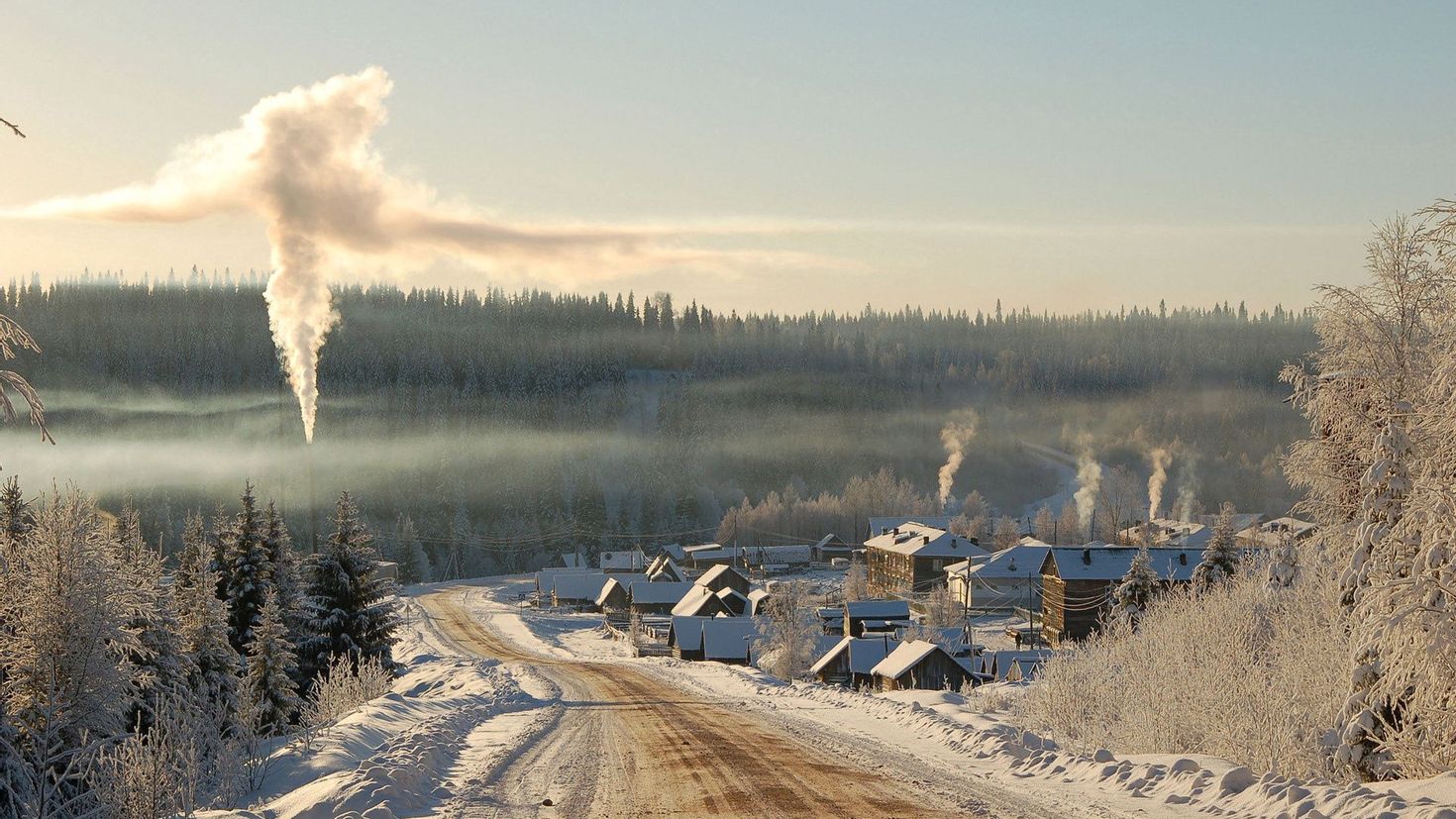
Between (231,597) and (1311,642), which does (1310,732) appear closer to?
(1311,642)

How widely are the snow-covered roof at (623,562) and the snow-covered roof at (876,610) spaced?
58.3m

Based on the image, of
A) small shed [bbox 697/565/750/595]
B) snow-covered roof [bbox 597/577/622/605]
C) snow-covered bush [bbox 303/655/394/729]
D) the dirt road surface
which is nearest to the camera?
the dirt road surface

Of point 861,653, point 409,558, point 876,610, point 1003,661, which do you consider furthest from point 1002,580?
point 409,558

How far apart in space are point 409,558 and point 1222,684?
144 meters

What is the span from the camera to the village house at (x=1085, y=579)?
262 feet

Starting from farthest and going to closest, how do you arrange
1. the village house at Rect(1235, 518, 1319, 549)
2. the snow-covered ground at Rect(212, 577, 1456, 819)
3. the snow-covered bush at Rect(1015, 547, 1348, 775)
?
1. the village house at Rect(1235, 518, 1319, 549)
2. the snow-covered bush at Rect(1015, 547, 1348, 775)
3. the snow-covered ground at Rect(212, 577, 1456, 819)

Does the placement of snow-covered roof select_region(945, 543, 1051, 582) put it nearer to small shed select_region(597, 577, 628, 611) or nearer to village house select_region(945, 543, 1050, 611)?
village house select_region(945, 543, 1050, 611)

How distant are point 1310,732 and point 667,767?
1229 cm

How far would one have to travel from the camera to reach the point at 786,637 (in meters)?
69.9

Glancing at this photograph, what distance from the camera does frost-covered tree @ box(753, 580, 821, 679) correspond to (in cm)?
6919

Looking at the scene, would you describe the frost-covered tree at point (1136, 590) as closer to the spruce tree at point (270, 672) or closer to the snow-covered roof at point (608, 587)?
the spruce tree at point (270, 672)

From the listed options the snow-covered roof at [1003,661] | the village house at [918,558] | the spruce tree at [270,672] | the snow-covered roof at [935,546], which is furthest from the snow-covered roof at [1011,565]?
the spruce tree at [270,672]

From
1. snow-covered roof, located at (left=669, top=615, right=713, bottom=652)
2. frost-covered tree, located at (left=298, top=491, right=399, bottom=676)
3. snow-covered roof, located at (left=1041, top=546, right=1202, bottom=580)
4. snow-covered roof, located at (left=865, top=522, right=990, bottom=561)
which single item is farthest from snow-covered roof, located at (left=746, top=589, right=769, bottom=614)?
frost-covered tree, located at (left=298, top=491, right=399, bottom=676)

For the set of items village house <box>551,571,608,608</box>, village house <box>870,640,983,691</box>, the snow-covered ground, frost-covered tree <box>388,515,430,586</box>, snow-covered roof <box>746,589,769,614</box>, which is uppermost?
the snow-covered ground
